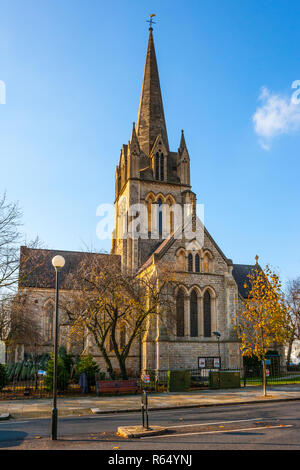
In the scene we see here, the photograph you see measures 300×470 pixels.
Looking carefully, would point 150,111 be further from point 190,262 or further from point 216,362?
point 216,362

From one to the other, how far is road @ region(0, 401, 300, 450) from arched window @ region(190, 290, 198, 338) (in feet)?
50.4

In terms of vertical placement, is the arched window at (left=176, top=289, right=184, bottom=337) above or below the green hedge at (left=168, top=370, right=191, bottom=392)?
above

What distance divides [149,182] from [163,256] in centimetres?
1330

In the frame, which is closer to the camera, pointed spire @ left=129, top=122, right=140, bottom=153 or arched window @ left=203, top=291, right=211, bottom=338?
arched window @ left=203, top=291, right=211, bottom=338

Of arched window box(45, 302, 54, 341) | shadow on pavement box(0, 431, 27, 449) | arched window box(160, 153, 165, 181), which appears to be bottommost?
shadow on pavement box(0, 431, 27, 449)

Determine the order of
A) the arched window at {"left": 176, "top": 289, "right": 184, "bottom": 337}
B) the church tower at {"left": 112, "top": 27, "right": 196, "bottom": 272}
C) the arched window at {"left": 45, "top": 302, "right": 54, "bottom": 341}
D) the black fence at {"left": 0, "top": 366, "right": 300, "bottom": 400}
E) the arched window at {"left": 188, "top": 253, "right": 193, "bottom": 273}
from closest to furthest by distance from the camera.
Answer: the black fence at {"left": 0, "top": 366, "right": 300, "bottom": 400}
the arched window at {"left": 176, "top": 289, "right": 184, "bottom": 337}
the arched window at {"left": 188, "top": 253, "right": 193, "bottom": 273}
the arched window at {"left": 45, "top": 302, "right": 54, "bottom": 341}
the church tower at {"left": 112, "top": 27, "right": 196, "bottom": 272}

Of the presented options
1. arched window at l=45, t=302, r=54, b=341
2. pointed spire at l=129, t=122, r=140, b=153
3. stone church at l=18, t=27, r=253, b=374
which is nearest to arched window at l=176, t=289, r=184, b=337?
stone church at l=18, t=27, r=253, b=374

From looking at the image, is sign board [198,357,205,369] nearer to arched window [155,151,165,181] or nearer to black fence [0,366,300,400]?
black fence [0,366,300,400]

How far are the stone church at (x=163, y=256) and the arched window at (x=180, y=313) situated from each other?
0.25 ft

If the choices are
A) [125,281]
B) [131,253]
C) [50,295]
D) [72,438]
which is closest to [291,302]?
[131,253]

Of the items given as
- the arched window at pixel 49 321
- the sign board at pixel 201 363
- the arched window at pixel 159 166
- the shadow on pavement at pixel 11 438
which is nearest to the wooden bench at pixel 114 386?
the sign board at pixel 201 363

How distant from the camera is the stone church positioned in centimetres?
3114

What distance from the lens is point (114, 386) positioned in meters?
22.2
